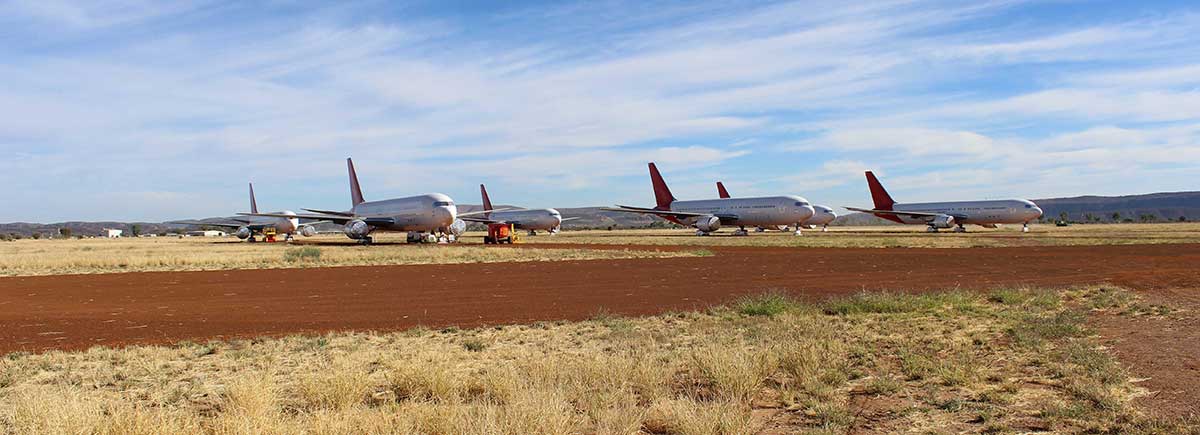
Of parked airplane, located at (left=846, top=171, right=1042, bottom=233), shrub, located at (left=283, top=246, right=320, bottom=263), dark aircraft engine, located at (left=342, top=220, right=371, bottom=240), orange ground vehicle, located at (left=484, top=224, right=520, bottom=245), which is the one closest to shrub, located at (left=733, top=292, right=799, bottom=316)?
Result: shrub, located at (left=283, top=246, right=320, bottom=263)

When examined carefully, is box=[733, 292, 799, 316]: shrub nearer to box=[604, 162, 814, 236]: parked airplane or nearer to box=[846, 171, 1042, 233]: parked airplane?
box=[604, 162, 814, 236]: parked airplane

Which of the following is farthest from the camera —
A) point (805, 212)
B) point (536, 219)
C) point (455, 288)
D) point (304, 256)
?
point (536, 219)

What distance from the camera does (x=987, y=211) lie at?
75.0 metres

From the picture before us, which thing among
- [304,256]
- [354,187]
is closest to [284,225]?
[354,187]

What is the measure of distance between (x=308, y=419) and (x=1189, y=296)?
57.8ft

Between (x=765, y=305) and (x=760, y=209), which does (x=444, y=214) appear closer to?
(x=760, y=209)

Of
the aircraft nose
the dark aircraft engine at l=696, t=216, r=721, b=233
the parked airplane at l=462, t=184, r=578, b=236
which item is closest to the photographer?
the aircraft nose

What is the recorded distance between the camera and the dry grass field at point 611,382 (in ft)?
21.8

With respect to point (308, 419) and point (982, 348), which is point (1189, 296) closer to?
point (982, 348)

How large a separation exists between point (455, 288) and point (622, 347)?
1152 cm

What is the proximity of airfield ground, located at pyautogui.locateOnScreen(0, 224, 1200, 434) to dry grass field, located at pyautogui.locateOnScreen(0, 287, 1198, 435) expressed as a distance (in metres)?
0.04

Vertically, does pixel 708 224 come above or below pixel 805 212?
below

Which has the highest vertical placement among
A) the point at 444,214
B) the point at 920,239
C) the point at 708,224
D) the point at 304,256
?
the point at 444,214

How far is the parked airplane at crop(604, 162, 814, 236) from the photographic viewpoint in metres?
70.3
